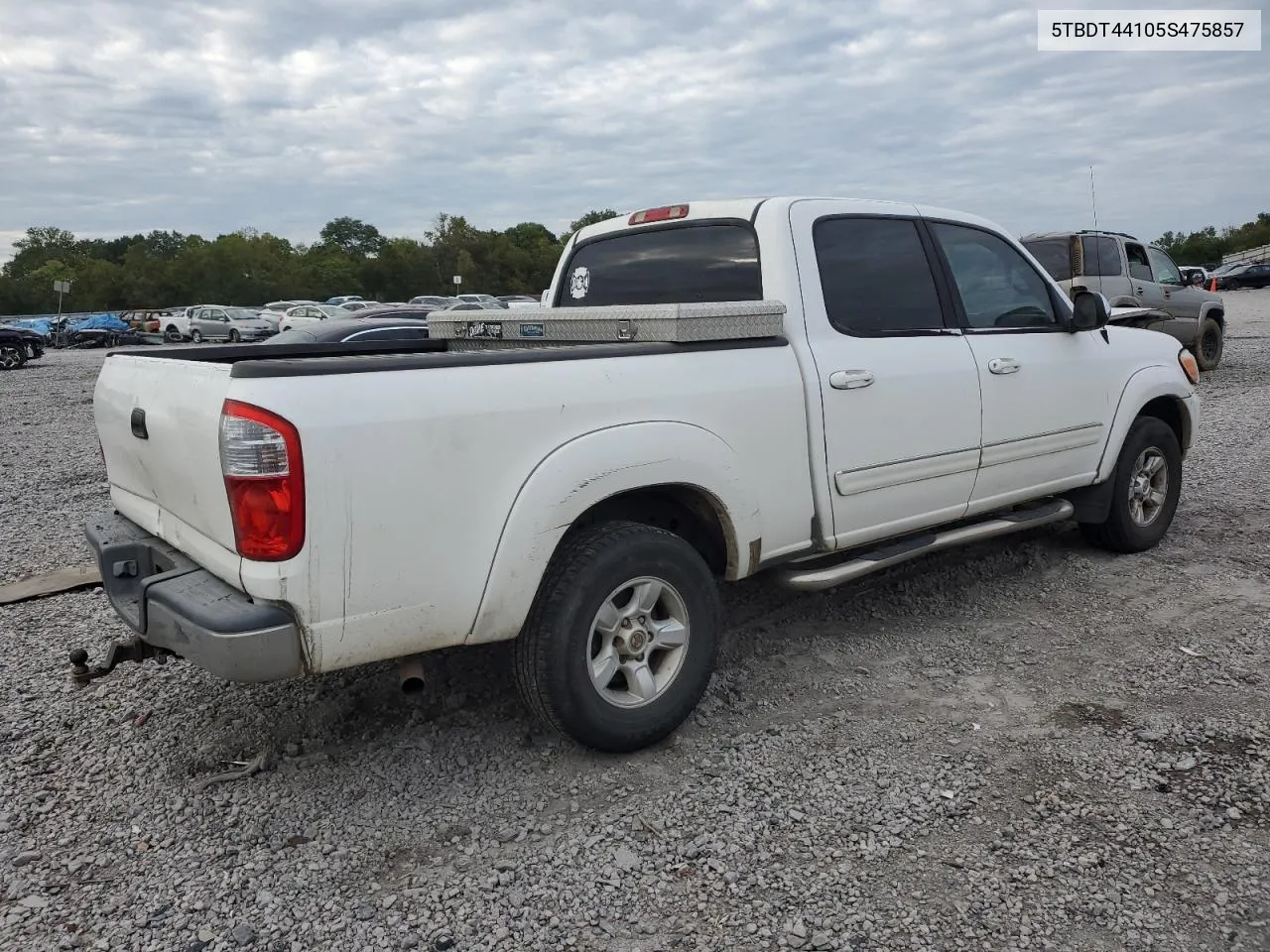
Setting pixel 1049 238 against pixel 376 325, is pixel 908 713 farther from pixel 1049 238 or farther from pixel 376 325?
pixel 376 325

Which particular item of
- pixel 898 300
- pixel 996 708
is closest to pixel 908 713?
pixel 996 708

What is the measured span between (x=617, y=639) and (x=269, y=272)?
283 ft

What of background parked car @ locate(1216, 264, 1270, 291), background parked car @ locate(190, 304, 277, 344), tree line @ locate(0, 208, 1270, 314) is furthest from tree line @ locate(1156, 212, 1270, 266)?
background parked car @ locate(190, 304, 277, 344)

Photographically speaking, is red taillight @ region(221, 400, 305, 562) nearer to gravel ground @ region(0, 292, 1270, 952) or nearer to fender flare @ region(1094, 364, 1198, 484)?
gravel ground @ region(0, 292, 1270, 952)

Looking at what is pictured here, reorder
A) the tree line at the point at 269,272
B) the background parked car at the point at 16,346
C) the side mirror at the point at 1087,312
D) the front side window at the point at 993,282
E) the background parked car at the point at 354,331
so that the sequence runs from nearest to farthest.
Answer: the front side window at the point at 993,282, the side mirror at the point at 1087,312, the background parked car at the point at 354,331, the background parked car at the point at 16,346, the tree line at the point at 269,272

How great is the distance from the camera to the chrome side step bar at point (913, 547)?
3908 millimetres

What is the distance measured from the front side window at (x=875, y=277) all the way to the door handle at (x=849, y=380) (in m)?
0.19

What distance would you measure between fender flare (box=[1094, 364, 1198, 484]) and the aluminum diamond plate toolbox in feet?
7.98

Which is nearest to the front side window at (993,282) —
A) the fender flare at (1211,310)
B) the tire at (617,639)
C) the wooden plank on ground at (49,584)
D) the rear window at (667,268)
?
the rear window at (667,268)

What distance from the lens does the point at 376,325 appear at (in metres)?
14.1

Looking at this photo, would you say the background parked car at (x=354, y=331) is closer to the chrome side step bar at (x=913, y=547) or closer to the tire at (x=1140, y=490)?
the tire at (x=1140, y=490)

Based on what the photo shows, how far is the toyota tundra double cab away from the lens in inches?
495

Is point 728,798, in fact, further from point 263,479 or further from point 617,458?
point 263,479

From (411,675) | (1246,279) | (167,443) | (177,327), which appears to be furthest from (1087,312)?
(1246,279)
